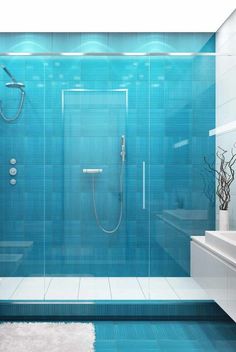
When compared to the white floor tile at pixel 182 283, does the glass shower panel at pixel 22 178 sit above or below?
above

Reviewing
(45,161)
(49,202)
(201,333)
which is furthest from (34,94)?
(201,333)

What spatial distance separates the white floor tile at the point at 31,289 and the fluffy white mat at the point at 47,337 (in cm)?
27

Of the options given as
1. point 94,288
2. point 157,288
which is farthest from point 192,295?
point 94,288

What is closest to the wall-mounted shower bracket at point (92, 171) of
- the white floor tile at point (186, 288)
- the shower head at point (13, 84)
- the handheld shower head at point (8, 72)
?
the shower head at point (13, 84)

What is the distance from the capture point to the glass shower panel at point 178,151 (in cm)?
387

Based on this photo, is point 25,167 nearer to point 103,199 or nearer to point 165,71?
point 103,199

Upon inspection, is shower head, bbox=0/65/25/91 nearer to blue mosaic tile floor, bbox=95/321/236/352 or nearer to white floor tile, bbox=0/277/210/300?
white floor tile, bbox=0/277/210/300

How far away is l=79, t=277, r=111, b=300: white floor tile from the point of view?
148 inches

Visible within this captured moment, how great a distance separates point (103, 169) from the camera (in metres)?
3.86

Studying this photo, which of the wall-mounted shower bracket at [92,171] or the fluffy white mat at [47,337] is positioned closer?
the fluffy white mat at [47,337]

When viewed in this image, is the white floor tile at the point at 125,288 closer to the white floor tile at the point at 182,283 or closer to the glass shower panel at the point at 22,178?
the white floor tile at the point at 182,283

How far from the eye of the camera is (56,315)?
3.69 m
